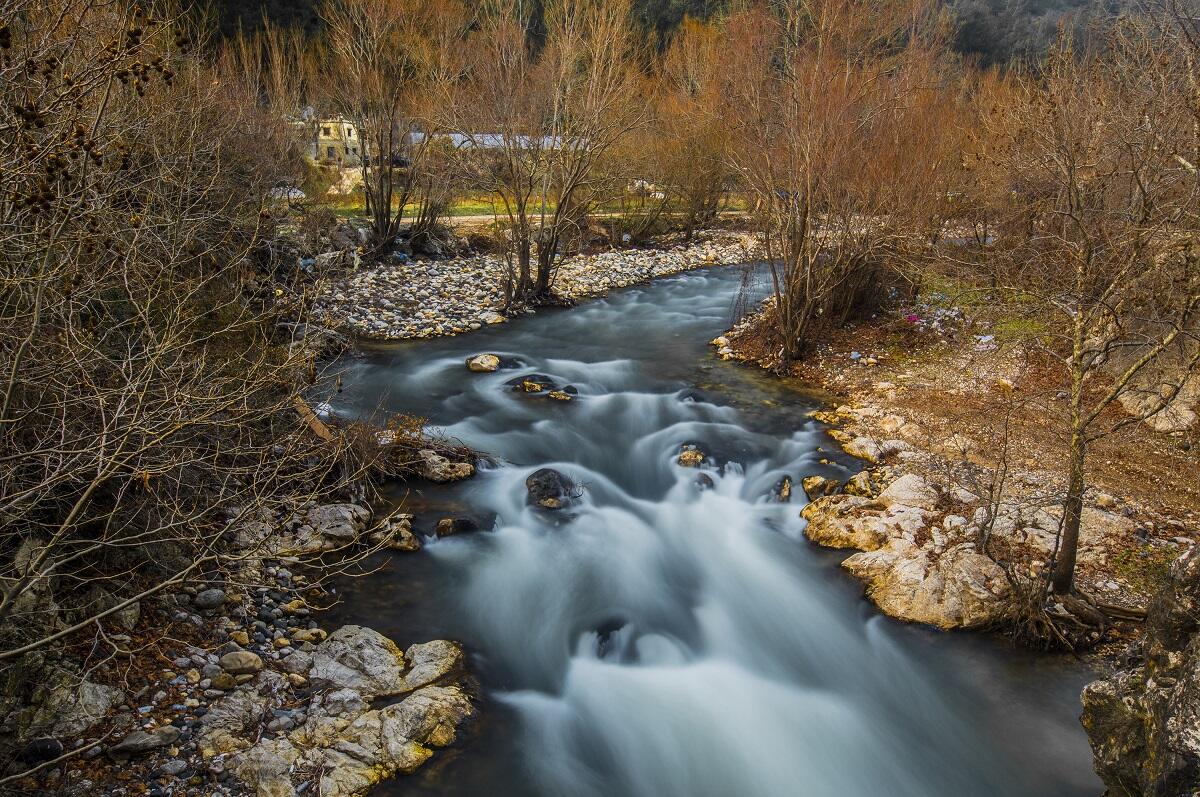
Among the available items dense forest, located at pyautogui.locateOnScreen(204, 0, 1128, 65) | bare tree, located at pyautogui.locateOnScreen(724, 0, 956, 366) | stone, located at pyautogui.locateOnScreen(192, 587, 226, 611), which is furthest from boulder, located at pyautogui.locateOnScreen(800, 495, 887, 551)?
dense forest, located at pyautogui.locateOnScreen(204, 0, 1128, 65)

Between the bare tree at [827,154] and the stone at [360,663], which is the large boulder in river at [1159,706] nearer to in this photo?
the stone at [360,663]

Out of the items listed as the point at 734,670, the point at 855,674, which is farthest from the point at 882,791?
the point at 734,670

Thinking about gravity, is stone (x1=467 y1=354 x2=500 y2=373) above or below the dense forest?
below

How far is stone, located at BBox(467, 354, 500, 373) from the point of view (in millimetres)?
14023

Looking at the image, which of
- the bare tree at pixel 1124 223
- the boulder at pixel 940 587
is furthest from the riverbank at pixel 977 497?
the bare tree at pixel 1124 223

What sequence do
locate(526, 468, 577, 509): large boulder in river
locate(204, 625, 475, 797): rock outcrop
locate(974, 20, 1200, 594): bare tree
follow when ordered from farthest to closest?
1. locate(526, 468, 577, 509): large boulder in river
2. locate(974, 20, 1200, 594): bare tree
3. locate(204, 625, 475, 797): rock outcrop

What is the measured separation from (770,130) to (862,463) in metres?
6.81

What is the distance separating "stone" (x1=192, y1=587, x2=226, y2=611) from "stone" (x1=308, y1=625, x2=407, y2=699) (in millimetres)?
967

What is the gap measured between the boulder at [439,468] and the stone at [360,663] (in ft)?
10.7

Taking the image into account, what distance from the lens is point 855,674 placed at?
Result: 7.10 meters

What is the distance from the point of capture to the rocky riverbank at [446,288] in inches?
638

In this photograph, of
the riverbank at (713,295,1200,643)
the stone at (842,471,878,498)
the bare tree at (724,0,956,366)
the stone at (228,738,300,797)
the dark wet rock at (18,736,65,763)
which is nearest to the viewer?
the dark wet rock at (18,736,65,763)

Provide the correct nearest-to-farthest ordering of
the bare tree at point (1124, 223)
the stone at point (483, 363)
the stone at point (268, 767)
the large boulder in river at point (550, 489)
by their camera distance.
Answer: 1. the stone at point (268, 767)
2. the bare tree at point (1124, 223)
3. the large boulder in river at point (550, 489)
4. the stone at point (483, 363)

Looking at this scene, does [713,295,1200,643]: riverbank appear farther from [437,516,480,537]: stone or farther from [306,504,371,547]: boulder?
[306,504,371,547]: boulder
